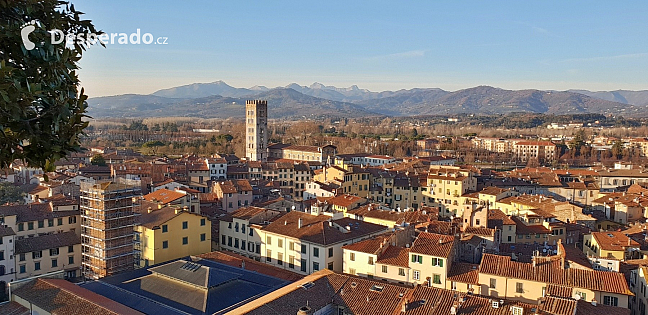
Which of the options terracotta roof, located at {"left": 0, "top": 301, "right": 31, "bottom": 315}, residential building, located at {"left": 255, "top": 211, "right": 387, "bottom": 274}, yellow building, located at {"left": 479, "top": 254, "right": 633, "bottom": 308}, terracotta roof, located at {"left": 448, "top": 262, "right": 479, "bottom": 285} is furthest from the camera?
residential building, located at {"left": 255, "top": 211, "right": 387, "bottom": 274}

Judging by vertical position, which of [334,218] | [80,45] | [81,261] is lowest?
[81,261]

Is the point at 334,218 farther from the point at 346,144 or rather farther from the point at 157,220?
the point at 346,144

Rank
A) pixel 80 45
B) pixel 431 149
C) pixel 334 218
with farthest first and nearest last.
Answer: pixel 431 149
pixel 334 218
pixel 80 45

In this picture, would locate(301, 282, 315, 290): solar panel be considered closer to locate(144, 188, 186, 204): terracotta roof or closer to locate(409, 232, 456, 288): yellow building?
locate(409, 232, 456, 288): yellow building

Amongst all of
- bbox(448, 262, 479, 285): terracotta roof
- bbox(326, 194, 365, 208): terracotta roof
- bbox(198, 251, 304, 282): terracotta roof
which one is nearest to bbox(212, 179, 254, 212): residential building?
bbox(326, 194, 365, 208): terracotta roof

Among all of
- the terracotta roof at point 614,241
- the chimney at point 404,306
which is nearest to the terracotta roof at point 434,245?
the chimney at point 404,306

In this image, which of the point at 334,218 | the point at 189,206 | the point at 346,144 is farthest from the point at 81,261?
the point at 346,144

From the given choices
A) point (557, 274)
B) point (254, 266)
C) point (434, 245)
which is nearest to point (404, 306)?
point (434, 245)
